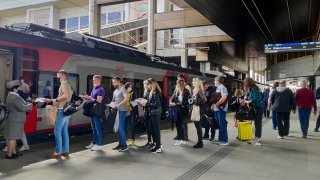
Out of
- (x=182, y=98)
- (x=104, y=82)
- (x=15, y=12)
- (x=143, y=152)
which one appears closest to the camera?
(x=143, y=152)

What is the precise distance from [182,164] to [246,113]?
2917 millimetres

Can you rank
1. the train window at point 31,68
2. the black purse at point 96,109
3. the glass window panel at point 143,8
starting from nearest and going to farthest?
the black purse at point 96,109 → the train window at point 31,68 → the glass window panel at point 143,8

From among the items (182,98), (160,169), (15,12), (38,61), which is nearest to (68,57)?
(38,61)

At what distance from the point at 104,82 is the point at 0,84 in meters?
3.59

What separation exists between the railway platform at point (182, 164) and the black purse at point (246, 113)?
2.22 feet

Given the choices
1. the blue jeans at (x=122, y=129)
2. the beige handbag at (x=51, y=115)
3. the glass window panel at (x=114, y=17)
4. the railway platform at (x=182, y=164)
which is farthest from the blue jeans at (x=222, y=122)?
the glass window panel at (x=114, y=17)

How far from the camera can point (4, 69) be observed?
7.11 meters

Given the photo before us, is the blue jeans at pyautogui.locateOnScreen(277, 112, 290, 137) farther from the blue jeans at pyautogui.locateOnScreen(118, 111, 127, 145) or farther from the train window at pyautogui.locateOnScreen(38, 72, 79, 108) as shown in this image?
the train window at pyautogui.locateOnScreen(38, 72, 79, 108)

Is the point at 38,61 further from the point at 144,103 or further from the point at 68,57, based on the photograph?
the point at 144,103

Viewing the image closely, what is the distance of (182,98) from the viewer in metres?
7.54

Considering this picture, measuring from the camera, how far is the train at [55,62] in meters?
7.14

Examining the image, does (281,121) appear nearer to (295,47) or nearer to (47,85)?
(47,85)

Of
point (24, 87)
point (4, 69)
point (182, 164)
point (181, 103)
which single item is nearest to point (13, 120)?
point (24, 87)

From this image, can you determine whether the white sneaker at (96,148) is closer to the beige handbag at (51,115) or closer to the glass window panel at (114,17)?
the beige handbag at (51,115)
